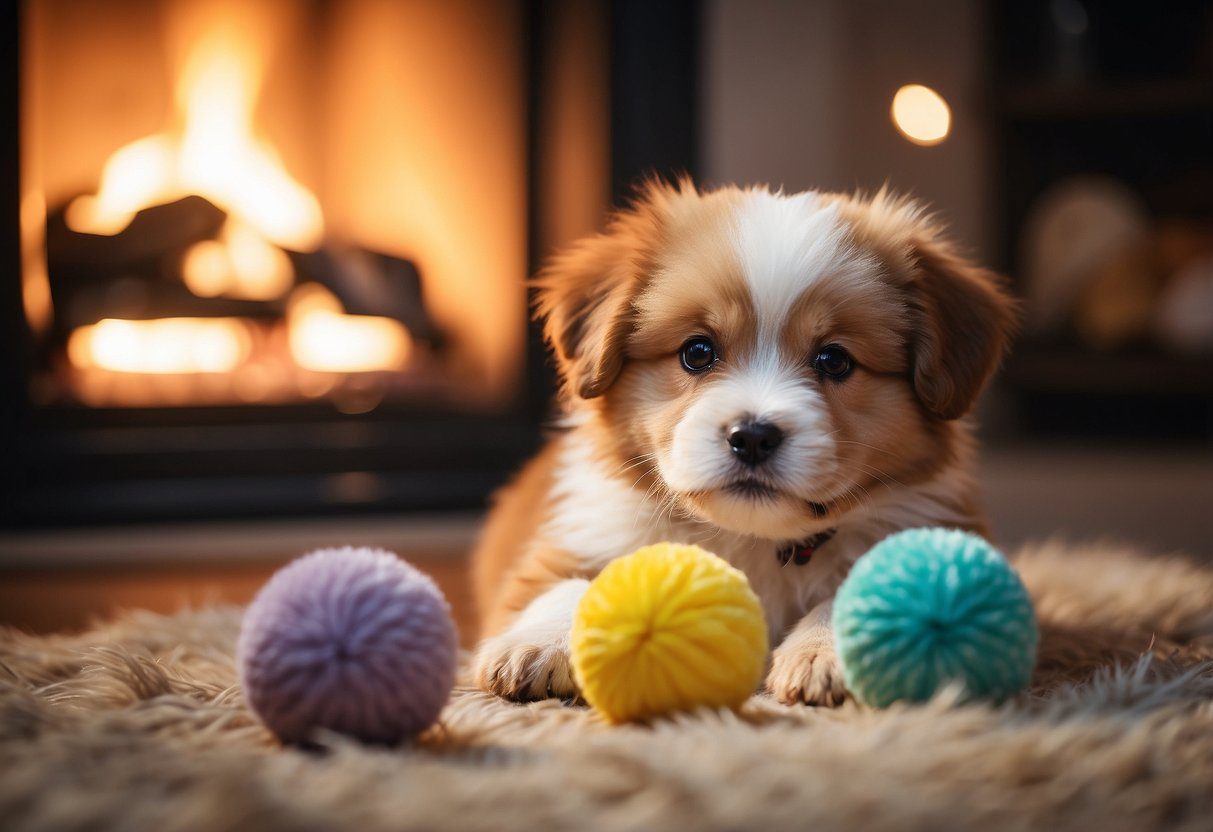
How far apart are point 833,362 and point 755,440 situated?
218 millimetres

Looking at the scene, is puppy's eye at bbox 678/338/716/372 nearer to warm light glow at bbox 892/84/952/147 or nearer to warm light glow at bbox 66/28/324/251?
warm light glow at bbox 66/28/324/251

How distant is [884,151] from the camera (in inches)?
148

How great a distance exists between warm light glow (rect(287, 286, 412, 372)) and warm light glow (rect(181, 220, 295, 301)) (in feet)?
0.25

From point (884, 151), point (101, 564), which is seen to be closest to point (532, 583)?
point (101, 564)

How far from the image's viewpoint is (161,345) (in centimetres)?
302

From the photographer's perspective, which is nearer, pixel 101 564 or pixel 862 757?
pixel 862 757

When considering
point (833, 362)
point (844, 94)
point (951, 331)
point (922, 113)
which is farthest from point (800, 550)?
point (922, 113)

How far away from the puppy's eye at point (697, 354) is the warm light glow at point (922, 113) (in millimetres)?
2508

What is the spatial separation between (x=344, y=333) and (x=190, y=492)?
2.00 feet

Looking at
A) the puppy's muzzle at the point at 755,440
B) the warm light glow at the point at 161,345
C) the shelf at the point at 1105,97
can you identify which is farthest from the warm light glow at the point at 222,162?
the shelf at the point at 1105,97

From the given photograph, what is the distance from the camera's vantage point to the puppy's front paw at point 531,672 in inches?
53.7

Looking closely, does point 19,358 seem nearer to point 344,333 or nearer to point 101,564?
point 101,564

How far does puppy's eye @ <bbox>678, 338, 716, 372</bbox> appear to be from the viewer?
151cm

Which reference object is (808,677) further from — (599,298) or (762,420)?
(599,298)
